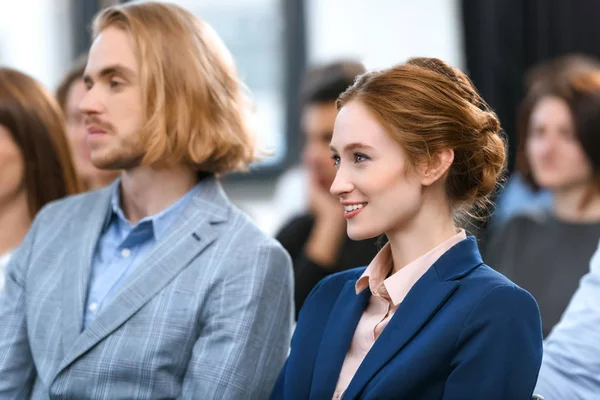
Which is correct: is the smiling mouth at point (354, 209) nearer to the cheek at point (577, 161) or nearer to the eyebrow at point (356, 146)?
the eyebrow at point (356, 146)

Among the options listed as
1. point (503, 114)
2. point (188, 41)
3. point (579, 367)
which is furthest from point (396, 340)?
point (503, 114)

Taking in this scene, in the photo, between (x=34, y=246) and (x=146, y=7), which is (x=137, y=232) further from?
(x=146, y=7)

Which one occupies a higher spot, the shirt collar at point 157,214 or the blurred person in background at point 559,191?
the shirt collar at point 157,214

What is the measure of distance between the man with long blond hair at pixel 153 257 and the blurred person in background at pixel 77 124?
832 millimetres

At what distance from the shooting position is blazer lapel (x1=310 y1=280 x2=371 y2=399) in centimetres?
144

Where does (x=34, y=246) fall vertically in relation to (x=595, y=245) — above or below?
above

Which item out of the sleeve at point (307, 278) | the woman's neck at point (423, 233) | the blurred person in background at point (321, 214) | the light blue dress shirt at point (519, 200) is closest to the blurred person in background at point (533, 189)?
the light blue dress shirt at point (519, 200)

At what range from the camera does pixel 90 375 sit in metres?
1.68

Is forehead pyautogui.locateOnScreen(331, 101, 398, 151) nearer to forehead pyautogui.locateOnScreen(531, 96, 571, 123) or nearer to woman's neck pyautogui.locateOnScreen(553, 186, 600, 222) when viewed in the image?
woman's neck pyautogui.locateOnScreen(553, 186, 600, 222)

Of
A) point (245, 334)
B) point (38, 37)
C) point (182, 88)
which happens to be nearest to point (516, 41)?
point (38, 37)

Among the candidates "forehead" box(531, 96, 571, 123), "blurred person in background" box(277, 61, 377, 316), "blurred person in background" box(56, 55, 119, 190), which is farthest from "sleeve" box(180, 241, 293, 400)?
"forehead" box(531, 96, 571, 123)

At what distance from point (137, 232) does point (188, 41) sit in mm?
390

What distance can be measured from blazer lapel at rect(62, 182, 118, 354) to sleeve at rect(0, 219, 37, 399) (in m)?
0.12

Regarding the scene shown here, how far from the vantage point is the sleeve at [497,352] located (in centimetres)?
127
